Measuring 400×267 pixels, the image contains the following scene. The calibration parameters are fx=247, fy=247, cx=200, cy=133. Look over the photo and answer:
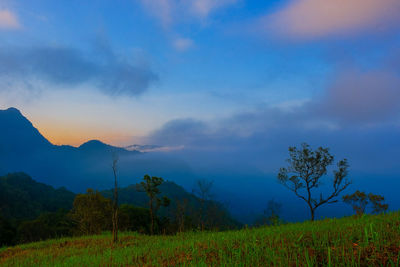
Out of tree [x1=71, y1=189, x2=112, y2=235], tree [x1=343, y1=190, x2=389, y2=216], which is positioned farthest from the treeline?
tree [x1=343, y1=190, x2=389, y2=216]

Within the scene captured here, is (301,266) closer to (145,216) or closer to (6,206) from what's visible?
(145,216)

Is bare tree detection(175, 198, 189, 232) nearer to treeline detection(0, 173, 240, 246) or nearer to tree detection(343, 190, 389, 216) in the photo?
treeline detection(0, 173, 240, 246)

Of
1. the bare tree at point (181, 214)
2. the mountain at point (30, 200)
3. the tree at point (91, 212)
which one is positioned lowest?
the mountain at point (30, 200)

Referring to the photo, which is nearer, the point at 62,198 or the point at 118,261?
the point at 118,261

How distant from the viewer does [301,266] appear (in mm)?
4133

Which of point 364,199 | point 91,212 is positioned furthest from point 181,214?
point 364,199

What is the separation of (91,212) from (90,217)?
896mm

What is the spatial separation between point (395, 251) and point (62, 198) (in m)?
173

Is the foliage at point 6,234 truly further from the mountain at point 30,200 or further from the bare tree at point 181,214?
the bare tree at point 181,214

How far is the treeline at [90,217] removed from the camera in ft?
113

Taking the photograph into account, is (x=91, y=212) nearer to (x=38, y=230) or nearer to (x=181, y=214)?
(x=38, y=230)

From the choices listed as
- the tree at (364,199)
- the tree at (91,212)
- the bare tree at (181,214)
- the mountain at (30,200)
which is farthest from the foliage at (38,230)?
the tree at (364,199)

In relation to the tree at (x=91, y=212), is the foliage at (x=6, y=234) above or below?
below

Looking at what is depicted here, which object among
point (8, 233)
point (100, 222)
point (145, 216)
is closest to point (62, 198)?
point (8, 233)
